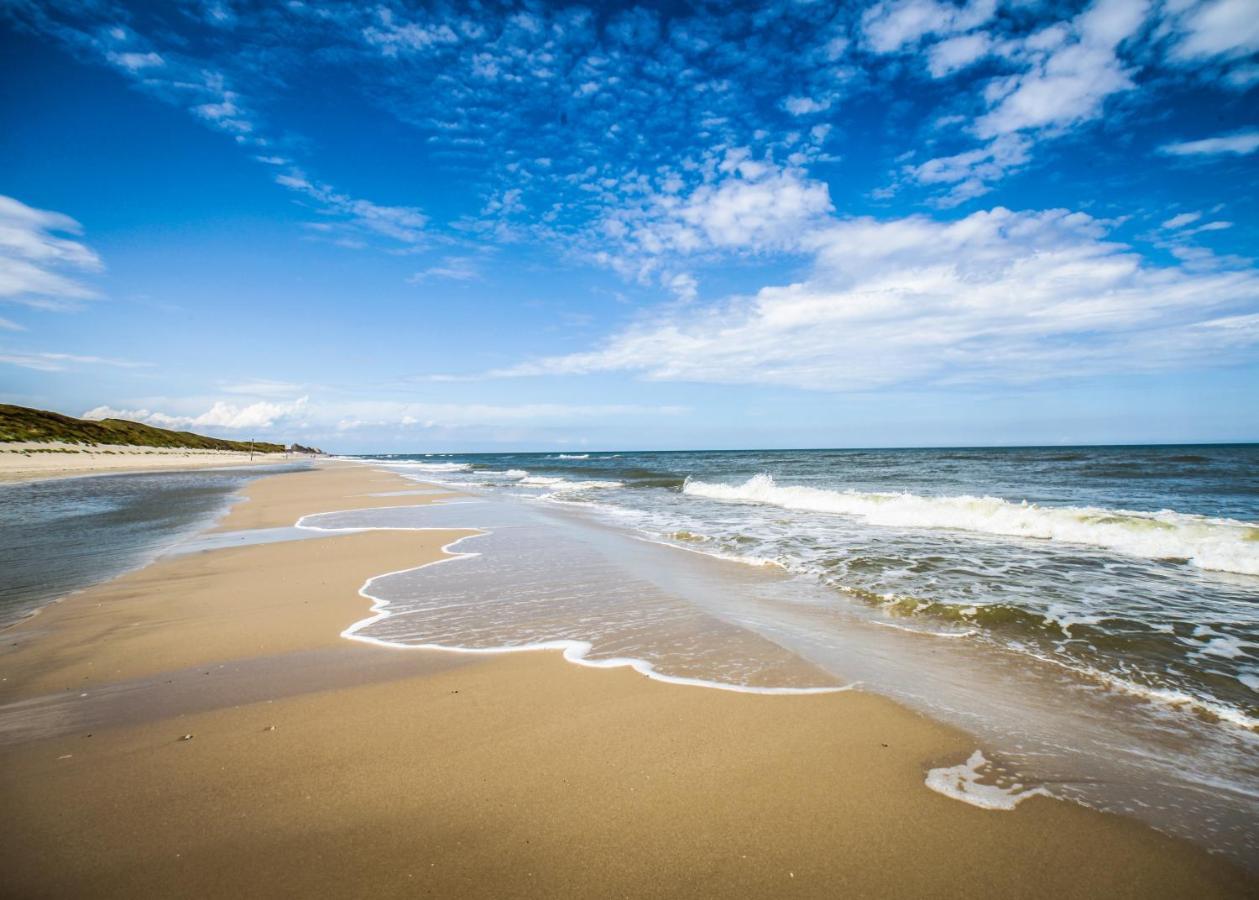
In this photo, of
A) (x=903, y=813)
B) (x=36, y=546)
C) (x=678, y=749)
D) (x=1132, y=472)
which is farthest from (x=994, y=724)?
(x=1132, y=472)

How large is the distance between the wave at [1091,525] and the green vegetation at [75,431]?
6155 cm

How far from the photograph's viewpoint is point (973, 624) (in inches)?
236

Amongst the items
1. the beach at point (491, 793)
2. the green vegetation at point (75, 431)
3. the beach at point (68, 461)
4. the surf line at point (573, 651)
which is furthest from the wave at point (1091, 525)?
the green vegetation at point (75, 431)

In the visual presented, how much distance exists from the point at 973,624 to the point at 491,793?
552 cm

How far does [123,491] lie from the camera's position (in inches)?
888

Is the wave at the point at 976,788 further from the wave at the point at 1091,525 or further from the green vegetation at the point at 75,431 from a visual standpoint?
the green vegetation at the point at 75,431

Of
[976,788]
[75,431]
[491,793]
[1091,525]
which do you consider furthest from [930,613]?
[75,431]

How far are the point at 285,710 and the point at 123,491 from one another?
86.6 feet

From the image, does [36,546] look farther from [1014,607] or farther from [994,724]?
[1014,607]

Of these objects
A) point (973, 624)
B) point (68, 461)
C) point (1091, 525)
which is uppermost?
point (68, 461)

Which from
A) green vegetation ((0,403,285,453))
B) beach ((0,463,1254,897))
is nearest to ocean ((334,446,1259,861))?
beach ((0,463,1254,897))

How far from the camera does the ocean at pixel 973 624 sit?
131 inches

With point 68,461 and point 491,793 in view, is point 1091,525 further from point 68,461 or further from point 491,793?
point 68,461

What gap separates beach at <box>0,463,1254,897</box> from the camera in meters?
2.32
